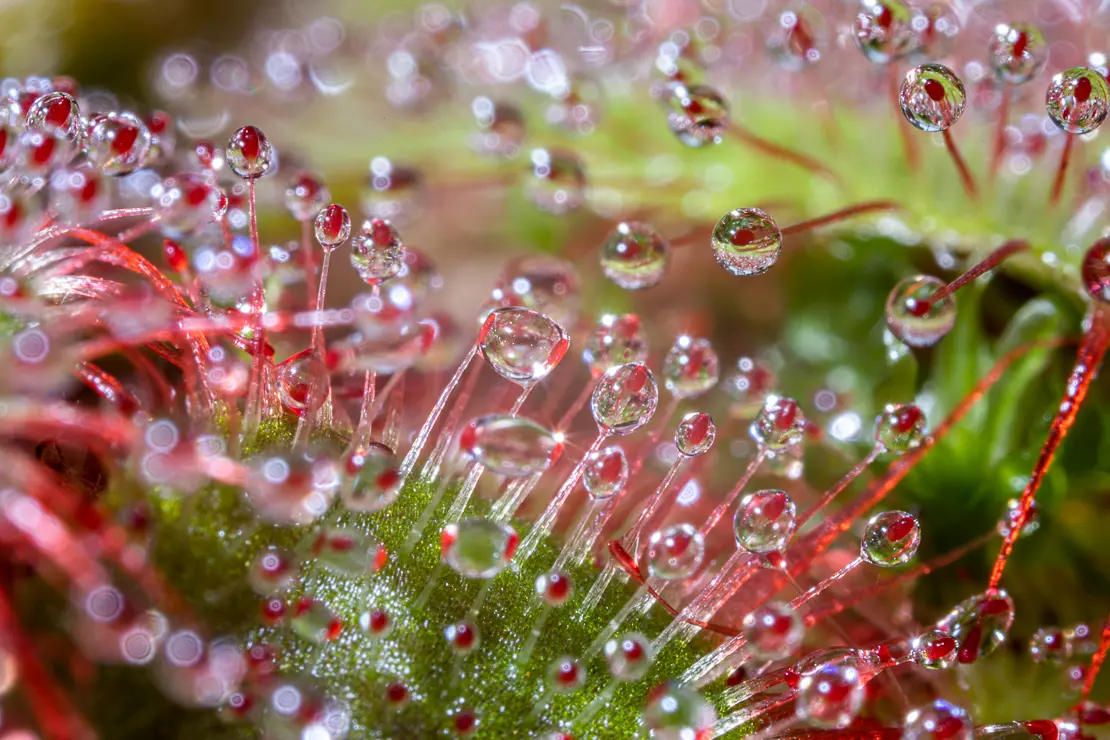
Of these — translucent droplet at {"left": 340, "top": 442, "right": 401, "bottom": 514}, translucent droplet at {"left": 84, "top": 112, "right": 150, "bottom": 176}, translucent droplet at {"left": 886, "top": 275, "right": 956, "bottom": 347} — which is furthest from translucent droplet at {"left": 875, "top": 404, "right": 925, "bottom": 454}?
translucent droplet at {"left": 84, "top": 112, "right": 150, "bottom": 176}

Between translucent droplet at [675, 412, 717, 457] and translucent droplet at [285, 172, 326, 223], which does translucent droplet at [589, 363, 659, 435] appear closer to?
translucent droplet at [675, 412, 717, 457]

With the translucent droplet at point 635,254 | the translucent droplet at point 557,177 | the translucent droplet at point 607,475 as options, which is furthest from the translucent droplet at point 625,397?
the translucent droplet at point 557,177

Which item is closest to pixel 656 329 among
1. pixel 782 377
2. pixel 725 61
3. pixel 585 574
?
pixel 782 377

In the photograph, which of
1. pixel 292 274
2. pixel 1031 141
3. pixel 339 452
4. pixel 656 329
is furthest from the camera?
pixel 656 329

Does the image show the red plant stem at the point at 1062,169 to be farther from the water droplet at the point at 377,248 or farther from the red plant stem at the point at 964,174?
the water droplet at the point at 377,248

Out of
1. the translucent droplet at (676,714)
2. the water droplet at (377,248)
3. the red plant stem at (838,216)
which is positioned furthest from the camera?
the red plant stem at (838,216)

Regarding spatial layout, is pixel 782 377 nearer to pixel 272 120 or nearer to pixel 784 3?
pixel 784 3
